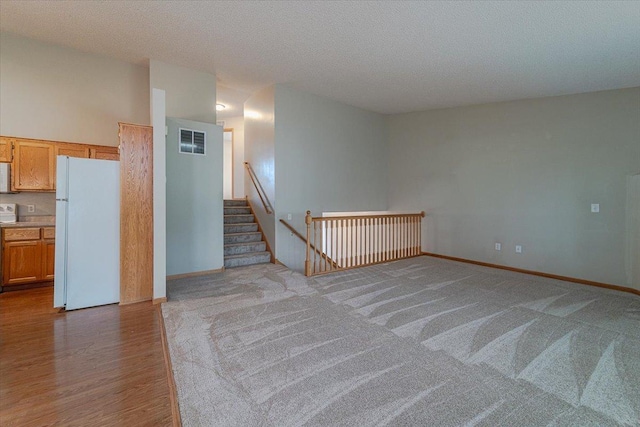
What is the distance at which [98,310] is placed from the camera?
3.27 metres

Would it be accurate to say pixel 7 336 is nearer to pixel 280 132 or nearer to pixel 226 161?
pixel 280 132

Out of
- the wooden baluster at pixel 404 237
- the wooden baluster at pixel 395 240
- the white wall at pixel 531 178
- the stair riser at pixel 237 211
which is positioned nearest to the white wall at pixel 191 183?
the stair riser at pixel 237 211

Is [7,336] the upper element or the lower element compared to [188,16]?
lower

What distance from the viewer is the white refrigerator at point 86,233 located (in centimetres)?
320

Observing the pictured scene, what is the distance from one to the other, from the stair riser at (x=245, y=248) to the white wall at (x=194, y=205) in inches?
18.3

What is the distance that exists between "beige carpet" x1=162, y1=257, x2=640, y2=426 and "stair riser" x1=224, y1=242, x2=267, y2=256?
1.30 m

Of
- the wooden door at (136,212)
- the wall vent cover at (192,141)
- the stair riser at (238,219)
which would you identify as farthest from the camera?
the stair riser at (238,219)

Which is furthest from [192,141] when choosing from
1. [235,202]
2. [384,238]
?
[384,238]

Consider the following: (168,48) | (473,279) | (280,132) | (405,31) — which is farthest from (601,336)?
(168,48)

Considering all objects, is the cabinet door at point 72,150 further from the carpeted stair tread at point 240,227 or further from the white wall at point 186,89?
the carpeted stair tread at point 240,227

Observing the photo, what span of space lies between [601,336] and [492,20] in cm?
329

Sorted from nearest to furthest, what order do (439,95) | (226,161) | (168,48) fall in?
(168,48)
(439,95)
(226,161)

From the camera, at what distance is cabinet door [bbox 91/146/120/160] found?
4.43 metres

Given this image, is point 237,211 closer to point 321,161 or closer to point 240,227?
point 240,227
